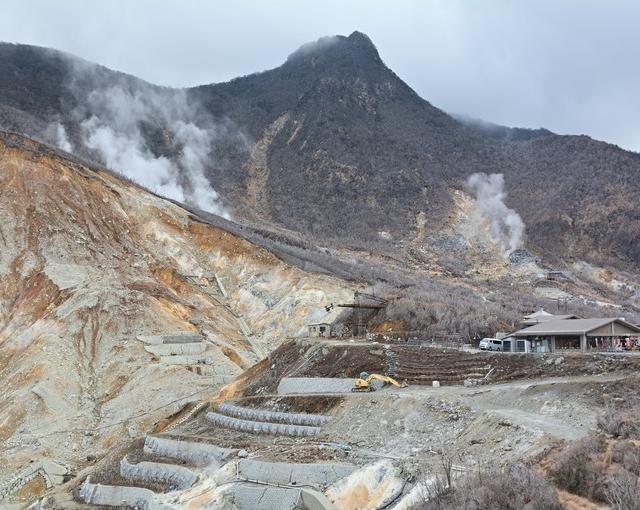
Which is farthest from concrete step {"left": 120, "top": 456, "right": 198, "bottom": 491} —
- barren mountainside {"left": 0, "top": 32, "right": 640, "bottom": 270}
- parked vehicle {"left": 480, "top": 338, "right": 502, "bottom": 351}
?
barren mountainside {"left": 0, "top": 32, "right": 640, "bottom": 270}

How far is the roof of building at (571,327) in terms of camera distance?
3350cm

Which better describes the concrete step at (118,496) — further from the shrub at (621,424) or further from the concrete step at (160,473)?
the shrub at (621,424)

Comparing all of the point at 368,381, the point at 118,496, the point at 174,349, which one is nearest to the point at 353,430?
the point at 368,381

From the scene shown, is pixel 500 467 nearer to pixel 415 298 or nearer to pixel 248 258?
pixel 415 298

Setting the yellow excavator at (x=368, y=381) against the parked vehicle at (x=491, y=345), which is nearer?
the yellow excavator at (x=368, y=381)

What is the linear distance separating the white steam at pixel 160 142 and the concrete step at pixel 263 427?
6521cm

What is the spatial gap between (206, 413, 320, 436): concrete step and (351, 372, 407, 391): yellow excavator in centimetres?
373

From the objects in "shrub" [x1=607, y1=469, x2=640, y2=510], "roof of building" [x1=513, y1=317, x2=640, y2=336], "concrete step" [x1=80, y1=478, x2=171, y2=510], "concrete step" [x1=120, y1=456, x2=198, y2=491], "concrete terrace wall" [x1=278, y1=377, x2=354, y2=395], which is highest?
"roof of building" [x1=513, y1=317, x2=640, y2=336]

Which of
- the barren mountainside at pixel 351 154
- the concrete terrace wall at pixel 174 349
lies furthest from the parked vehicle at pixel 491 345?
the barren mountainside at pixel 351 154

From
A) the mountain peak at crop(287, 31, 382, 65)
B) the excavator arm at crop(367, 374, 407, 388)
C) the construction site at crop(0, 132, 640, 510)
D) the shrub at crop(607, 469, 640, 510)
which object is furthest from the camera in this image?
the mountain peak at crop(287, 31, 382, 65)

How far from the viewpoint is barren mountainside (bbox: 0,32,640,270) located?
314ft

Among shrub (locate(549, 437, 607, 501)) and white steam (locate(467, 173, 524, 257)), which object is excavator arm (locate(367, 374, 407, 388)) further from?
white steam (locate(467, 173, 524, 257))

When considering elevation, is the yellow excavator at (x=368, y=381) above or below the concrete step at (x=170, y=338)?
below

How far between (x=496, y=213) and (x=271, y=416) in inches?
2913
